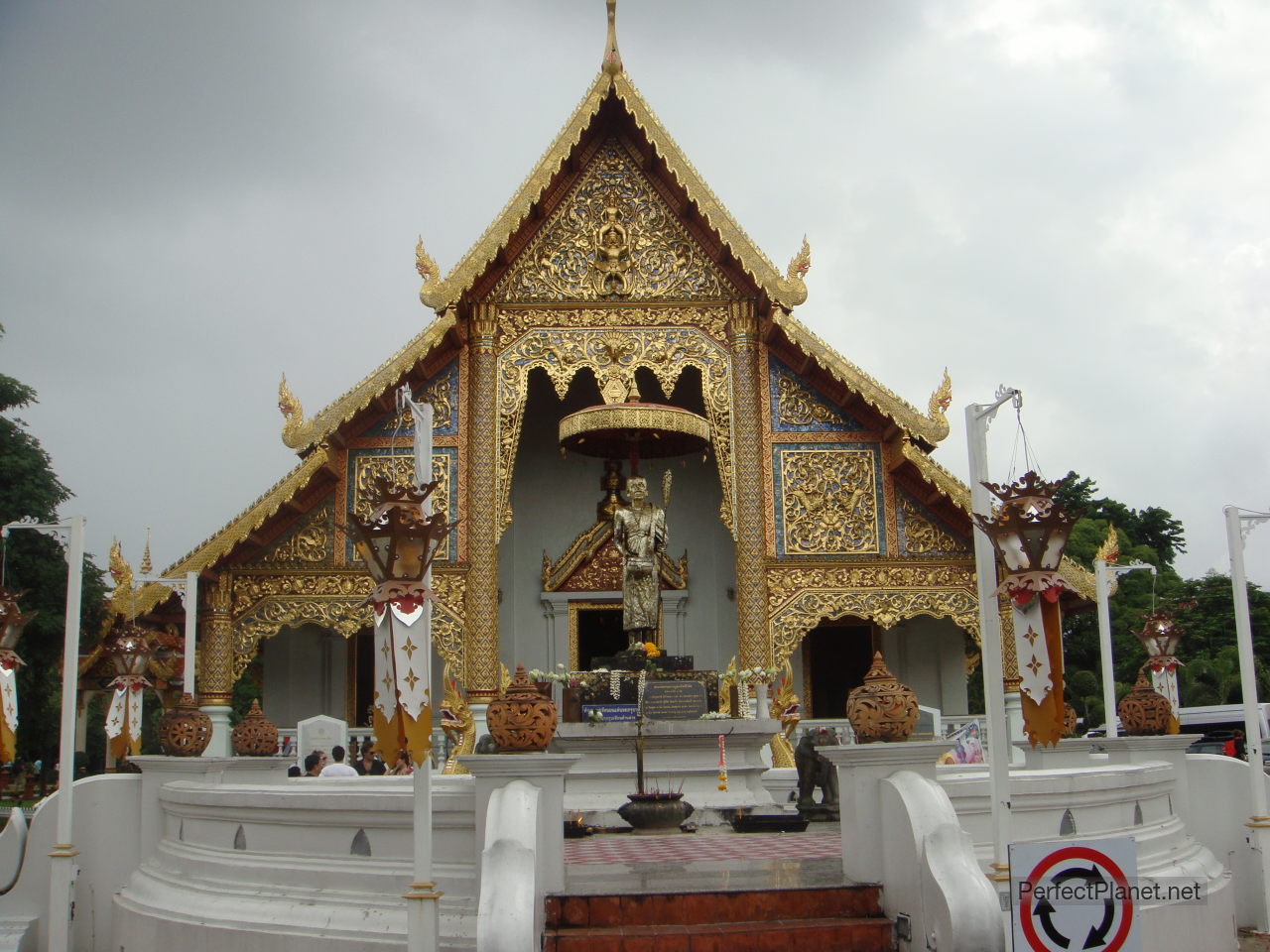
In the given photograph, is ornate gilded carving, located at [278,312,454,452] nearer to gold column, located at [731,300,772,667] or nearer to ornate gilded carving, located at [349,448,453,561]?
ornate gilded carving, located at [349,448,453,561]

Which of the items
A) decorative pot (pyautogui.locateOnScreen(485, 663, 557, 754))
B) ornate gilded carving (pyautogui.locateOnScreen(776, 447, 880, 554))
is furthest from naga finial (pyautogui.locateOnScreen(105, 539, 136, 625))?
decorative pot (pyautogui.locateOnScreen(485, 663, 557, 754))

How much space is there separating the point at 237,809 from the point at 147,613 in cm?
859

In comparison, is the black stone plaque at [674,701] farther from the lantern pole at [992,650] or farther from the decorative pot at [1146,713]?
the lantern pole at [992,650]

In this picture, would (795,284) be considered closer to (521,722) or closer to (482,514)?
(482,514)

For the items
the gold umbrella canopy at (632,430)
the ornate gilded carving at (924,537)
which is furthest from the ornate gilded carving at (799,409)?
the ornate gilded carving at (924,537)

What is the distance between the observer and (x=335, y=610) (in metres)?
14.4

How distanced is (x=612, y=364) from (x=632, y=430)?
1.70m

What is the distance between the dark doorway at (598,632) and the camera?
17.2 metres

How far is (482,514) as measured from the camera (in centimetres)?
1473

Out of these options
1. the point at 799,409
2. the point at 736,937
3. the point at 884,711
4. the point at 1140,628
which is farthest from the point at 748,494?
the point at 1140,628

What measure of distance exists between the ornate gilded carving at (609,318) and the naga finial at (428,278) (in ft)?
3.31

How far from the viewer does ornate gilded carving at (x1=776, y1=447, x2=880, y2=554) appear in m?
14.8

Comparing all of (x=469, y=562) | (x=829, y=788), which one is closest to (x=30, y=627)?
(x=469, y=562)

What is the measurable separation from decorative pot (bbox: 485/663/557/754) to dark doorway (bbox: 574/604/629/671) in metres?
11.4
